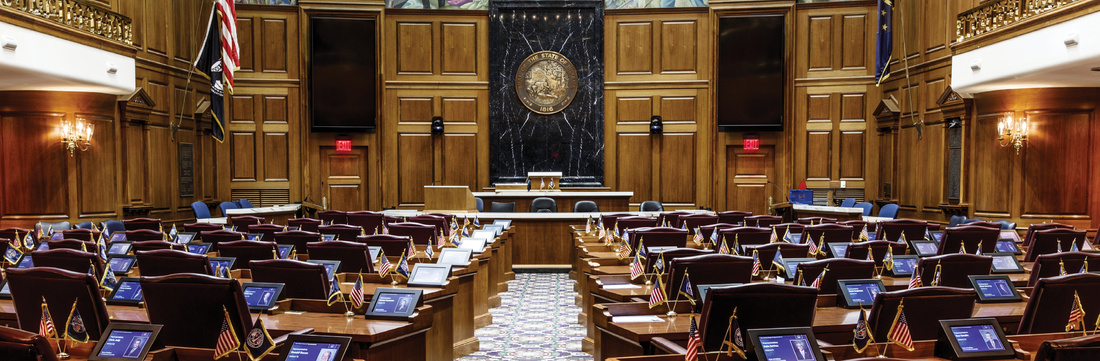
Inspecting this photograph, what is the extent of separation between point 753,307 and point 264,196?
582 inches

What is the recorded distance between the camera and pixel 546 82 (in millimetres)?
16531

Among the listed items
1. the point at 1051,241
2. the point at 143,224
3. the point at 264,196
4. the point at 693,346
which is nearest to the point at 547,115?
the point at 264,196

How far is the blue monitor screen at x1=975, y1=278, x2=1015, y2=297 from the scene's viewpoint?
430 centimetres

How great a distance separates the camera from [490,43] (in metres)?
16.4

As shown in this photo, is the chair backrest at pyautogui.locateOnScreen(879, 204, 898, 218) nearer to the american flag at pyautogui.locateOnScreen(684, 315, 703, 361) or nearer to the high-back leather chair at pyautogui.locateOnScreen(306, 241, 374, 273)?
the high-back leather chair at pyautogui.locateOnScreen(306, 241, 374, 273)

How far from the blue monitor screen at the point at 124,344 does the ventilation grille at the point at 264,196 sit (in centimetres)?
1373

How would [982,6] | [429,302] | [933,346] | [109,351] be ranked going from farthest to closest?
[982,6] < [429,302] < [933,346] < [109,351]

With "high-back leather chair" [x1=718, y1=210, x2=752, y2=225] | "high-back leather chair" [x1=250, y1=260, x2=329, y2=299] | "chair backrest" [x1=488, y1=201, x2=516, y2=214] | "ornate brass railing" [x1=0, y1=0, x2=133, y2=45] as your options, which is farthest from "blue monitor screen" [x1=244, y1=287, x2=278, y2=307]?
"chair backrest" [x1=488, y1=201, x2=516, y2=214]

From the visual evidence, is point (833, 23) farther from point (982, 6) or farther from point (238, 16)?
point (238, 16)

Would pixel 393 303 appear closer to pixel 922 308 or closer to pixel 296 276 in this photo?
pixel 296 276

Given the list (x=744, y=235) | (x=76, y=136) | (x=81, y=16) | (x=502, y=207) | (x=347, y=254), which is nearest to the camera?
(x=347, y=254)

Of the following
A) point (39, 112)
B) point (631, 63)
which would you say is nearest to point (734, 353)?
point (39, 112)

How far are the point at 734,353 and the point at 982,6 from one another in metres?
10.5

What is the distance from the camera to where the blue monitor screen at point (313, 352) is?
2.65 meters
